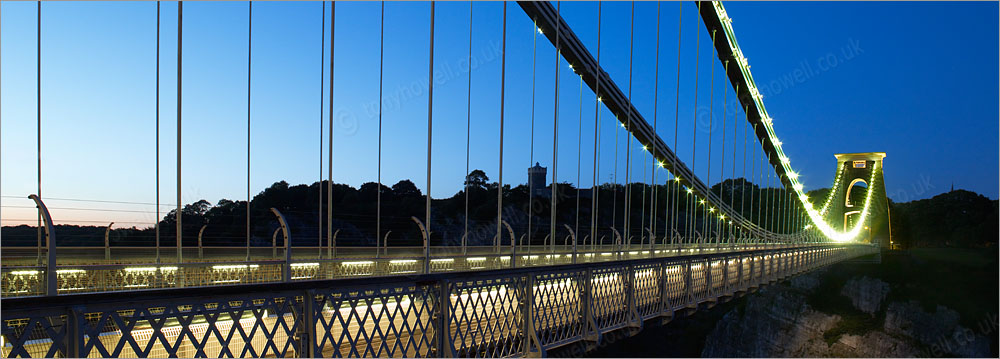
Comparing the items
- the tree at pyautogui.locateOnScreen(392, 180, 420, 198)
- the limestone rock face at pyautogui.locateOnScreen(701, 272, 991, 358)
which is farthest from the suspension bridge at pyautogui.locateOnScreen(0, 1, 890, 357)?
the limestone rock face at pyautogui.locateOnScreen(701, 272, 991, 358)

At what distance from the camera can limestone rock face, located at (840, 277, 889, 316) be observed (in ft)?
166

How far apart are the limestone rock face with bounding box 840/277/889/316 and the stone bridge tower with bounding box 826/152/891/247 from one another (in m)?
15.3

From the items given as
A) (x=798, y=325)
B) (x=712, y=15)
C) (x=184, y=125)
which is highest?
(x=712, y=15)

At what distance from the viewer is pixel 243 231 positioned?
23750 millimetres

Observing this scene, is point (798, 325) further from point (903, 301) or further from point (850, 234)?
point (850, 234)

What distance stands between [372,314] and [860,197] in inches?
3474

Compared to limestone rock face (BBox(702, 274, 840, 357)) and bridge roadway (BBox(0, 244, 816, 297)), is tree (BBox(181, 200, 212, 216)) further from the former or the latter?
limestone rock face (BBox(702, 274, 840, 357))

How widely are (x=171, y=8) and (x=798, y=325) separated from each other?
46147 millimetres

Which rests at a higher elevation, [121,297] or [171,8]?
[171,8]

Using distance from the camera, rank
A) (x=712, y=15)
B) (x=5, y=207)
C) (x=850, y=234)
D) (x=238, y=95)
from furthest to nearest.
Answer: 1. (x=850, y=234)
2. (x=712, y=15)
3. (x=238, y=95)
4. (x=5, y=207)

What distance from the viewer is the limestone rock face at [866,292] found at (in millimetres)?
50594

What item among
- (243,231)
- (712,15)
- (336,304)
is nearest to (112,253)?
(243,231)

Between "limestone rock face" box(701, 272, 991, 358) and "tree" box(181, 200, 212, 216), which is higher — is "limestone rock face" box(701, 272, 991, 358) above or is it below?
below

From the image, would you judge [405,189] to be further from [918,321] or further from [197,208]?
[918,321]
